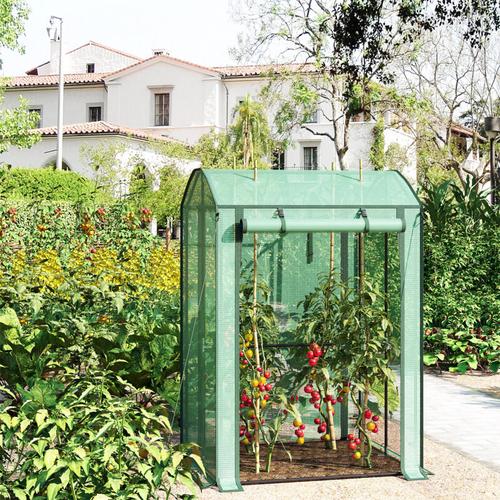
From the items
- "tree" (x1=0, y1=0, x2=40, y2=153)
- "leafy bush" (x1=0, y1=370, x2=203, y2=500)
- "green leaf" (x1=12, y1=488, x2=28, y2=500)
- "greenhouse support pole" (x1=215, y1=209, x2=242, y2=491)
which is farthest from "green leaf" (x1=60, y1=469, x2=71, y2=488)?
"tree" (x1=0, y1=0, x2=40, y2=153)

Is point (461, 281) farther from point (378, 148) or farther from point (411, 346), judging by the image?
point (378, 148)

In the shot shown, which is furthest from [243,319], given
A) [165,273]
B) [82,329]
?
[165,273]

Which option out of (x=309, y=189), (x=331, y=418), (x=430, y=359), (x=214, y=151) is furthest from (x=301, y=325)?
(x=214, y=151)

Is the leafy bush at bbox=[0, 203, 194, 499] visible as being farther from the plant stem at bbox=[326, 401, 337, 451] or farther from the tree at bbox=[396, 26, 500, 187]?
the tree at bbox=[396, 26, 500, 187]

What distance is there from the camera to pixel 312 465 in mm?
6309

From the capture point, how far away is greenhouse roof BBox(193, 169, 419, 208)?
19.3ft

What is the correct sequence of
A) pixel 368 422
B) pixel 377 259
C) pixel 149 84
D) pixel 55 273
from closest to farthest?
pixel 368 422, pixel 377 259, pixel 55 273, pixel 149 84

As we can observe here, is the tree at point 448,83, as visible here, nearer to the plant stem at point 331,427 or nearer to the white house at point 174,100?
the white house at point 174,100

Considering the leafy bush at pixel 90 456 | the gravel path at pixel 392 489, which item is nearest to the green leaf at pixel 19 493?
the leafy bush at pixel 90 456

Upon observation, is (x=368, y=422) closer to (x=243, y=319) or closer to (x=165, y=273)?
(x=243, y=319)

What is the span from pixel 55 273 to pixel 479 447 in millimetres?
4021

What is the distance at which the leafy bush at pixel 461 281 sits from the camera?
10594 millimetres

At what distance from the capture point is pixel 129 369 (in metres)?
6.58

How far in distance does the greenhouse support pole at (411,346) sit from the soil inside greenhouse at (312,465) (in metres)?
0.19
